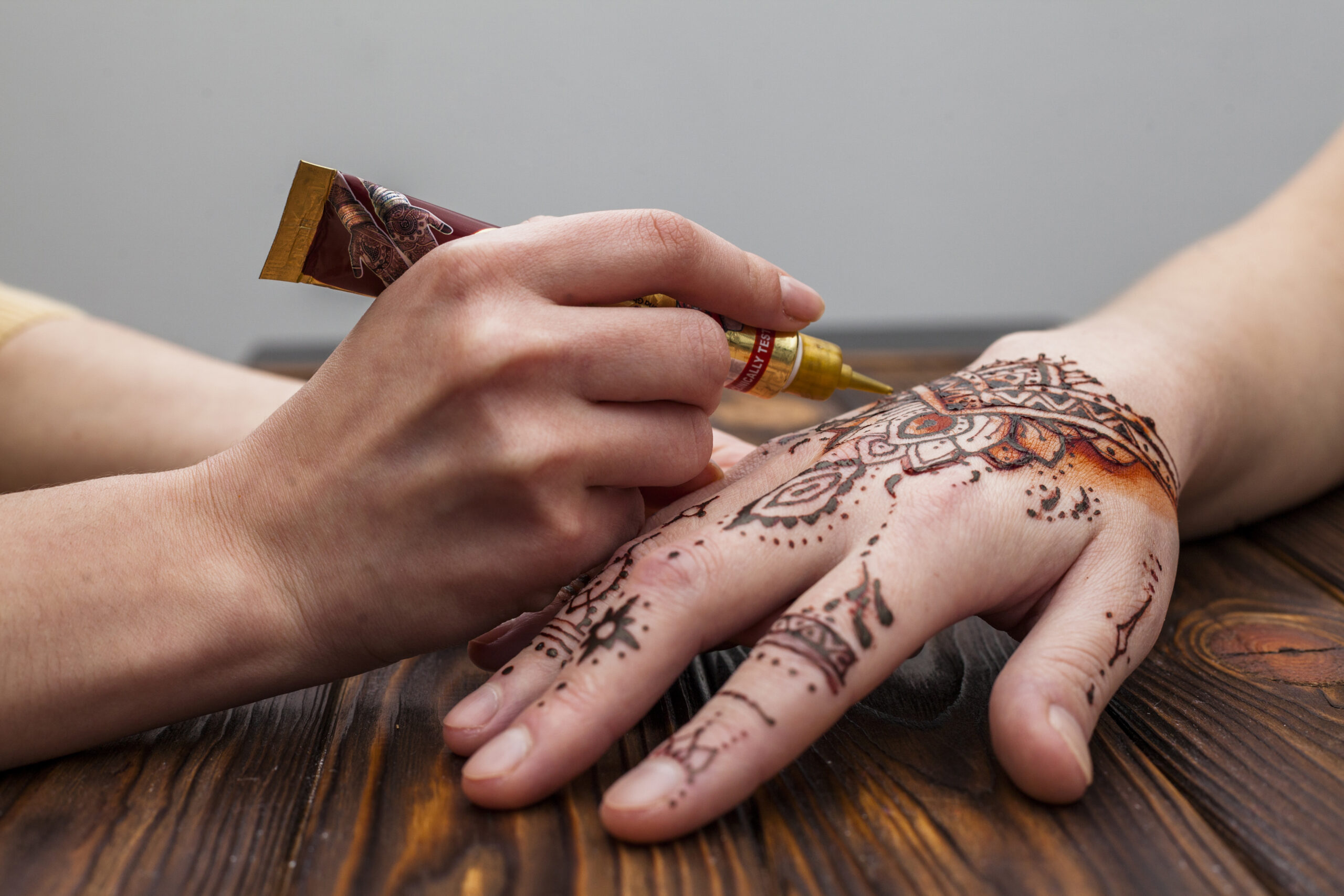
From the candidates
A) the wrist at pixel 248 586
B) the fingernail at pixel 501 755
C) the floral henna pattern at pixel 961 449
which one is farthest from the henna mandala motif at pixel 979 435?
the wrist at pixel 248 586

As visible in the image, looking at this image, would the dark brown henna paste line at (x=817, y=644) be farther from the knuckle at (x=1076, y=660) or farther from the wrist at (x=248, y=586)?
the wrist at (x=248, y=586)

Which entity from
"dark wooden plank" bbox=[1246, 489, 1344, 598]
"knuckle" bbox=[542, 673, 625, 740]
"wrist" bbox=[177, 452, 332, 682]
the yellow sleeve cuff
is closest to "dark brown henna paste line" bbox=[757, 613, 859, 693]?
"knuckle" bbox=[542, 673, 625, 740]

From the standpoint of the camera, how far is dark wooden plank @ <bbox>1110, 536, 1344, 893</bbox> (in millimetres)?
486

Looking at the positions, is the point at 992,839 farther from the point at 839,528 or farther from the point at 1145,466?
the point at 1145,466

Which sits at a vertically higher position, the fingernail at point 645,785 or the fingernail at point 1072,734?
the fingernail at point 645,785

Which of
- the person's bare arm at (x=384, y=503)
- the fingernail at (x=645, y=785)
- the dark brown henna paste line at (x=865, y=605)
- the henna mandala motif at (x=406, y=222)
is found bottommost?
the fingernail at (x=645, y=785)

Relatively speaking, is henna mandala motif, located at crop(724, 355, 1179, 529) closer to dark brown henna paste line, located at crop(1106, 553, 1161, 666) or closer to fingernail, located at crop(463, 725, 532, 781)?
dark brown henna paste line, located at crop(1106, 553, 1161, 666)

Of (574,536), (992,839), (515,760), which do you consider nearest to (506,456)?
(574,536)

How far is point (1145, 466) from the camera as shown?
72 cm

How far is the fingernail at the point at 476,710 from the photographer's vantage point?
56 cm

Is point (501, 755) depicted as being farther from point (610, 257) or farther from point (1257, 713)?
point (1257, 713)

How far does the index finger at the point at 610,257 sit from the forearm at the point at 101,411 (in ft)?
1.84

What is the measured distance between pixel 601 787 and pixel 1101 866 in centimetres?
27

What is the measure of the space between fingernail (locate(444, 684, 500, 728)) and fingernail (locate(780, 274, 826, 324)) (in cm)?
37
